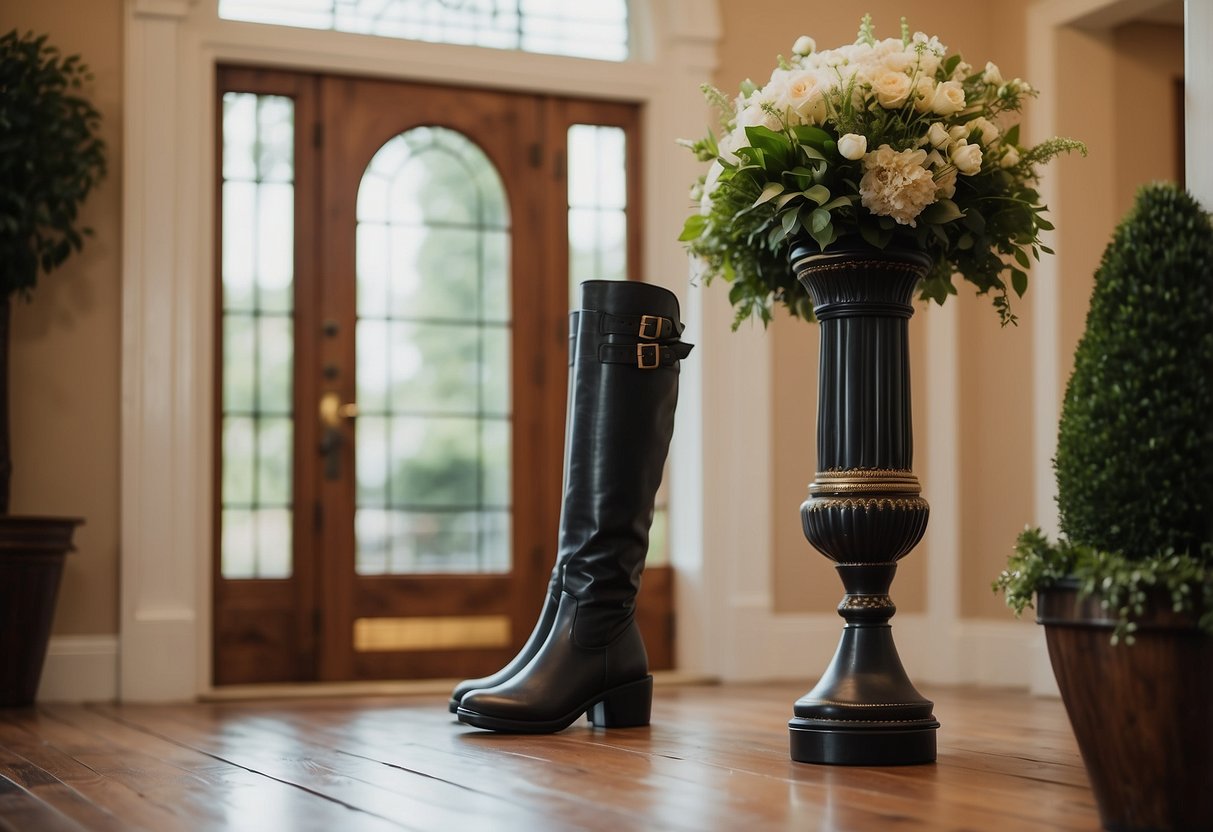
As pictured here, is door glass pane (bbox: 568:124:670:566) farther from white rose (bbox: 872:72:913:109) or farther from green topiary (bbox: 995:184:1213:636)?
green topiary (bbox: 995:184:1213:636)

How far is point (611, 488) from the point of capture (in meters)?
2.88

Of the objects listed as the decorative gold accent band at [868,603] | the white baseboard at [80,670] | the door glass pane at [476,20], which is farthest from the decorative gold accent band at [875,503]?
the door glass pane at [476,20]

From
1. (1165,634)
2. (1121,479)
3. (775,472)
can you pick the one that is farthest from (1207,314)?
(775,472)

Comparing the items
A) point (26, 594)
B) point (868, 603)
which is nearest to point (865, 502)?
point (868, 603)

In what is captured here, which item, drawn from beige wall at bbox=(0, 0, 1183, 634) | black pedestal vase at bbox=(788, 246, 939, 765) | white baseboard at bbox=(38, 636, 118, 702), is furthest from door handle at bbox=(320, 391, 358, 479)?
black pedestal vase at bbox=(788, 246, 939, 765)

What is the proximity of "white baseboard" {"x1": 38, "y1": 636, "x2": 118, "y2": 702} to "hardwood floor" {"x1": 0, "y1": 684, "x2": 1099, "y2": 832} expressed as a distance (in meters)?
0.58

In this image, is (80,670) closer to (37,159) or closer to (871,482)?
(37,159)

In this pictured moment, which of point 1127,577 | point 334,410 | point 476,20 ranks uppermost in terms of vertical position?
point 476,20

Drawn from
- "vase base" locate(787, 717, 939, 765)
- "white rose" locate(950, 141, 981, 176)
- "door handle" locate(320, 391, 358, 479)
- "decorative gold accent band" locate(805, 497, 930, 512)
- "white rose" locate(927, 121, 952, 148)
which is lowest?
"vase base" locate(787, 717, 939, 765)

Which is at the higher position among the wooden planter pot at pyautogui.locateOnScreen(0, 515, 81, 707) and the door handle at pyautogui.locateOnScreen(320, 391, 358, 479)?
the door handle at pyautogui.locateOnScreen(320, 391, 358, 479)

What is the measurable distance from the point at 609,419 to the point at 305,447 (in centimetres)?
171

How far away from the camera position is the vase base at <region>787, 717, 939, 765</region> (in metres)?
2.26

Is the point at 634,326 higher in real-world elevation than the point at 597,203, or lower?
lower

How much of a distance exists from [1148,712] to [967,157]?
98 centimetres
